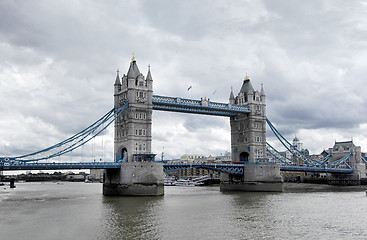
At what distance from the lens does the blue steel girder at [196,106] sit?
3044 inches

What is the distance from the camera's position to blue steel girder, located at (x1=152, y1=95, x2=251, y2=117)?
7731 centimetres

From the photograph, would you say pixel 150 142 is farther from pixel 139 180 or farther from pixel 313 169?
pixel 313 169

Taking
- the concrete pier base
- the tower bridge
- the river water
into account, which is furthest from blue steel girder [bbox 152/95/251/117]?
the river water

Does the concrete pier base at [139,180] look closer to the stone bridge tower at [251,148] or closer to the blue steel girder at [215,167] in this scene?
the blue steel girder at [215,167]

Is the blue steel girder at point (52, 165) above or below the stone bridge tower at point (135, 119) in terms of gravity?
below

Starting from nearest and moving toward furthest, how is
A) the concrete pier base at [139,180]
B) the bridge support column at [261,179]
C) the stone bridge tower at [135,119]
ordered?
the concrete pier base at [139,180]
the stone bridge tower at [135,119]
the bridge support column at [261,179]

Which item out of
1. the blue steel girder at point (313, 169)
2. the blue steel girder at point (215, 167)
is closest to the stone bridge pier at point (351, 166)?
the blue steel girder at point (313, 169)

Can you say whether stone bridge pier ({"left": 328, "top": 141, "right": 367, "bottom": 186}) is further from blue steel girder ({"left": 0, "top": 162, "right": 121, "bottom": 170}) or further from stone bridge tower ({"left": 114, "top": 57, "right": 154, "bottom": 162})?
blue steel girder ({"left": 0, "top": 162, "right": 121, "bottom": 170})

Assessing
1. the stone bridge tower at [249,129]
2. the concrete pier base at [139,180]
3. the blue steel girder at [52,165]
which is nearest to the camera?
the blue steel girder at [52,165]

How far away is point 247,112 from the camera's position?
9000 cm

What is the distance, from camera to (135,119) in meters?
72.2

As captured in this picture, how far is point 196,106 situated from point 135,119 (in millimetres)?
14580

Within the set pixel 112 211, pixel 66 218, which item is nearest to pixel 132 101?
pixel 112 211

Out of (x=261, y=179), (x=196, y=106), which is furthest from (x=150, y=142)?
(x=261, y=179)
